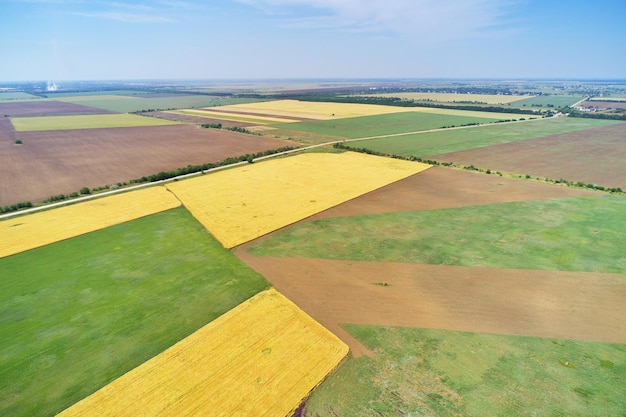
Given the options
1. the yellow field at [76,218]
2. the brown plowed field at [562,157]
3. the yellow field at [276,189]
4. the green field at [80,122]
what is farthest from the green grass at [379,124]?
the yellow field at [76,218]

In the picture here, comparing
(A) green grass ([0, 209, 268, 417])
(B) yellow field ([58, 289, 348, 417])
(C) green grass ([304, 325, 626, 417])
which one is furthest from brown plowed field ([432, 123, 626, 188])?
(A) green grass ([0, 209, 268, 417])

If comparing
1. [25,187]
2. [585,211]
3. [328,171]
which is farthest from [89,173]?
[585,211]

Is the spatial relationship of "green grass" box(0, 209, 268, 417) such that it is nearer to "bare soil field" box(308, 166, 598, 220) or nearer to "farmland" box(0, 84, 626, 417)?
"farmland" box(0, 84, 626, 417)

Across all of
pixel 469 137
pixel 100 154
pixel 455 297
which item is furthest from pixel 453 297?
pixel 100 154

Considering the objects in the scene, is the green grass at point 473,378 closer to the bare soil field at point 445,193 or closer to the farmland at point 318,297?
the farmland at point 318,297

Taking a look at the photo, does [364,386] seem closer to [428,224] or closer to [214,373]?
[214,373]
